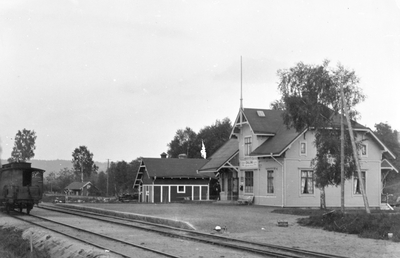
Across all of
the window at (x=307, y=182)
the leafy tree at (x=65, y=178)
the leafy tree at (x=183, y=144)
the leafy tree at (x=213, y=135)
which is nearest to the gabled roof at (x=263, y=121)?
the window at (x=307, y=182)

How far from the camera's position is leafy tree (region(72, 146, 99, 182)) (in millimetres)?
133750

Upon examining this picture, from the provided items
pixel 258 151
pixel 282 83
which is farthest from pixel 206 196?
pixel 282 83

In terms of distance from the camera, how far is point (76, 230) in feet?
69.1

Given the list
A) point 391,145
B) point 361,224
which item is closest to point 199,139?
point 391,145

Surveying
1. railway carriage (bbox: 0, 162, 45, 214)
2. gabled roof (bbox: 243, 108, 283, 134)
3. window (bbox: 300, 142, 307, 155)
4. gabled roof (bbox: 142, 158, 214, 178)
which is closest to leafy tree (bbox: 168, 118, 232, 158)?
gabled roof (bbox: 142, 158, 214, 178)

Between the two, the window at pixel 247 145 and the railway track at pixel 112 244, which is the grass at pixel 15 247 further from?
the window at pixel 247 145

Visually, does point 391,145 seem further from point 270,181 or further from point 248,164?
point 270,181

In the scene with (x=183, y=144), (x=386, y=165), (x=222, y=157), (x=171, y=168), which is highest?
(x=183, y=144)

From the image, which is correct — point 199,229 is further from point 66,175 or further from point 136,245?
point 66,175

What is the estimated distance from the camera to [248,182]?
137 feet

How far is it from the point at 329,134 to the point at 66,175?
390 feet

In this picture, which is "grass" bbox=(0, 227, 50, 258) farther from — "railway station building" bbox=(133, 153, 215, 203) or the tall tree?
the tall tree

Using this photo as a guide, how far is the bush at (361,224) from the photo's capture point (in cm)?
1817

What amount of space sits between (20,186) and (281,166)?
17633 millimetres
